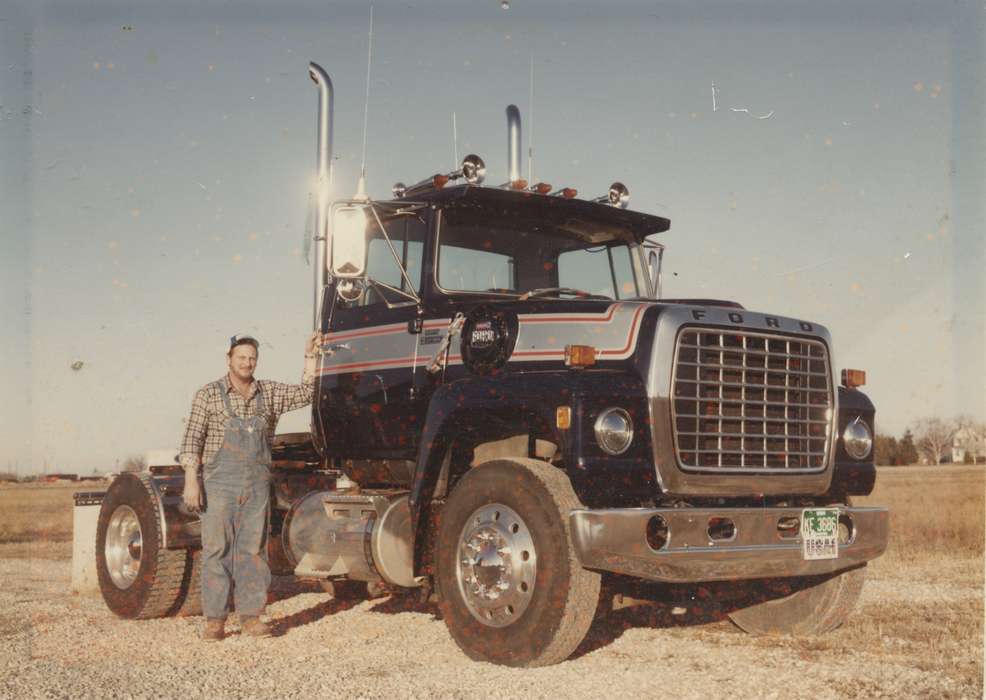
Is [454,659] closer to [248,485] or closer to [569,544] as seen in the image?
[569,544]

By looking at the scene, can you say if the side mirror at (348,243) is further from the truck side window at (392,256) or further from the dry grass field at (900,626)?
the dry grass field at (900,626)

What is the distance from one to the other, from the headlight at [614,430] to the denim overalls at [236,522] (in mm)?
2655

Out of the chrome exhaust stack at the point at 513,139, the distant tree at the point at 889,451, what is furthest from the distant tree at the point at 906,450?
Result: the chrome exhaust stack at the point at 513,139

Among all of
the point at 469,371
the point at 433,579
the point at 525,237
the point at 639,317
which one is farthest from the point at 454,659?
the point at 525,237

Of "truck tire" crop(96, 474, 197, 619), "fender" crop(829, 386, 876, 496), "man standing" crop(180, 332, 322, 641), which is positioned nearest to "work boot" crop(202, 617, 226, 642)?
"man standing" crop(180, 332, 322, 641)

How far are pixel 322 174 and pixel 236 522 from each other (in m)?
2.61

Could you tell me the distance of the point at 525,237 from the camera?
7.78 metres

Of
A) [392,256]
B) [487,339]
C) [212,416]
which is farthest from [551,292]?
[212,416]

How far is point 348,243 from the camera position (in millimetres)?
6996

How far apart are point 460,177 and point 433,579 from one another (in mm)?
2623

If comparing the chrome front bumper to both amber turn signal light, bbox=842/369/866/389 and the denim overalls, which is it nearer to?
amber turn signal light, bbox=842/369/866/389

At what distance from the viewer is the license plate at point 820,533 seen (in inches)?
250

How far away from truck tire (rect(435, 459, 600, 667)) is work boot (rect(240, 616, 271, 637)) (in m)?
1.58

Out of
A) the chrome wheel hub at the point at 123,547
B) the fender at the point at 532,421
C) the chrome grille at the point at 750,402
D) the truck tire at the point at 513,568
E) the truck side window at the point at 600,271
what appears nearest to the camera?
the truck tire at the point at 513,568
